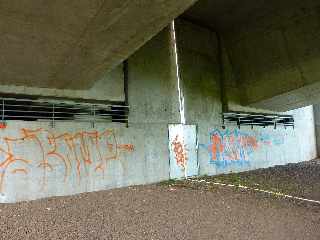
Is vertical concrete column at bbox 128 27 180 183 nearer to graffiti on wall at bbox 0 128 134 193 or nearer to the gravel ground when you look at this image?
graffiti on wall at bbox 0 128 134 193

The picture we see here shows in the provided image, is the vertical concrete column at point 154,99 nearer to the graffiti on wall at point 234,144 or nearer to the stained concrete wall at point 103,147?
the stained concrete wall at point 103,147

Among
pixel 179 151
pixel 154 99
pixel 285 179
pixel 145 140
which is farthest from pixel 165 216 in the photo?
pixel 285 179

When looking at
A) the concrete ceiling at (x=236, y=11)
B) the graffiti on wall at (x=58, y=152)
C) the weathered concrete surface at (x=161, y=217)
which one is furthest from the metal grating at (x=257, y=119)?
the weathered concrete surface at (x=161, y=217)

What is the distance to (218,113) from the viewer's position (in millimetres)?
14305

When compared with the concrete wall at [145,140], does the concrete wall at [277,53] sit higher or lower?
higher

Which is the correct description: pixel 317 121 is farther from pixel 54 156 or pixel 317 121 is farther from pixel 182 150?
pixel 54 156

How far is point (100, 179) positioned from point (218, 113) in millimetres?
6107

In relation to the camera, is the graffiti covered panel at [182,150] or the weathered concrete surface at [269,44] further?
the weathered concrete surface at [269,44]

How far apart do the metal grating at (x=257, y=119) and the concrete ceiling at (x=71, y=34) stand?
24.6 ft

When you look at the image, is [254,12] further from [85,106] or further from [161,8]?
[161,8]

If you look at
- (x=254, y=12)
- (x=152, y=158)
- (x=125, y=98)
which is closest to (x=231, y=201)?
(x=152, y=158)

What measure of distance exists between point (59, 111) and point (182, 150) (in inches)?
186

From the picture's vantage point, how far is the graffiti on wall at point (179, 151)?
1236cm

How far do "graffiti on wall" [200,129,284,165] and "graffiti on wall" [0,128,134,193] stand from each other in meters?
4.34
